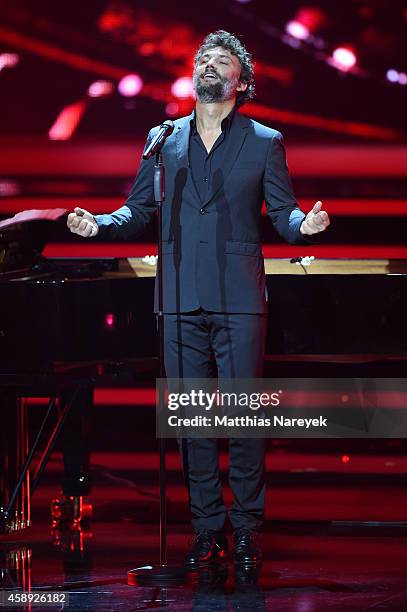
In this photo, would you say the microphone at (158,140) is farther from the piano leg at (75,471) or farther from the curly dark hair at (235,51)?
the piano leg at (75,471)

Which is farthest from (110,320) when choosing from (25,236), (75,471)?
(75,471)

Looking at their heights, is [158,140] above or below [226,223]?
above

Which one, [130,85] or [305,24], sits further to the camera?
[130,85]

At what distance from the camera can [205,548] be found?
3.54 m

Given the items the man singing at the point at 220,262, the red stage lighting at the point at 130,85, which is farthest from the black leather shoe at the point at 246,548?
the red stage lighting at the point at 130,85

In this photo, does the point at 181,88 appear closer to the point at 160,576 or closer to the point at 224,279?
the point at 224,279

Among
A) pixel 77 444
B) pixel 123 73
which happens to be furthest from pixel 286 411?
pixel 123 73

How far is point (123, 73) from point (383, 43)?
1.38 m

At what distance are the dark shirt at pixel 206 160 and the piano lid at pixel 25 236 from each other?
537 millimetres

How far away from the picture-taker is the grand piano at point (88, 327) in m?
3.92

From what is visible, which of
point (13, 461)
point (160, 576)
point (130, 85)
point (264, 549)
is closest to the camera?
point (160, 576)

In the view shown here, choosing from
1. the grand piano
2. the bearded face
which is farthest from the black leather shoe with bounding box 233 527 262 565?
the bearded face

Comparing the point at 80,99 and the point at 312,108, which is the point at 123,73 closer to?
the point at 80,99

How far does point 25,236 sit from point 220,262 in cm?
97
